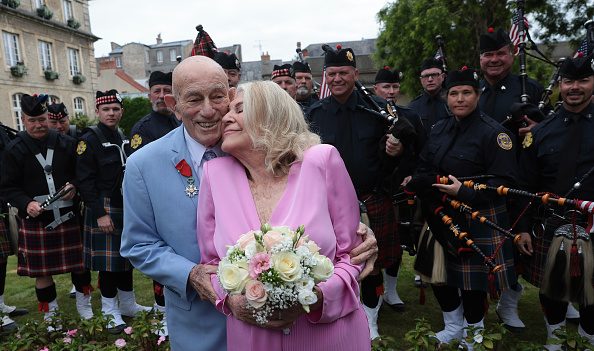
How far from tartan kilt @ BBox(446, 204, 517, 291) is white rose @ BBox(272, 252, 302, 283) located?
2495 mm

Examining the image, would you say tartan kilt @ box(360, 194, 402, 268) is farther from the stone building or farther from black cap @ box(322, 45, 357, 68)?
the stone building

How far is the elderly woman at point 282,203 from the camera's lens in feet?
6.00

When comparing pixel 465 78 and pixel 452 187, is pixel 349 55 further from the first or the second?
pixel 452 187

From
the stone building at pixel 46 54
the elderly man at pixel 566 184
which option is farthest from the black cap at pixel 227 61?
the stone building at pixel 46 54

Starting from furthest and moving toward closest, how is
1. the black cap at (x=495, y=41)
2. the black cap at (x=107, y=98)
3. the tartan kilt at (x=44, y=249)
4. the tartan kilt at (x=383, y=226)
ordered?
the black cap at (x=107, y=98), the tartan kilt at (x=44, y=249), the black cap at (x=495, y=41), the tartan kilt at (x=383, y=226)

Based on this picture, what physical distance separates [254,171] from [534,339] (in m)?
3.62

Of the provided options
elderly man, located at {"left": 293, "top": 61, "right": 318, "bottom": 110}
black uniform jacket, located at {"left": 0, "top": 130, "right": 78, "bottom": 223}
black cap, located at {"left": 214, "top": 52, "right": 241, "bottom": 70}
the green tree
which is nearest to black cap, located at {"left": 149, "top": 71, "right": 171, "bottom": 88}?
black cap, located at {"left": 214, "top": 52, "right": 241, "bottom": 70}

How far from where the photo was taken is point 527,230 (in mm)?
3830

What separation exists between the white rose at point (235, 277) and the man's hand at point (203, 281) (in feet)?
0.97

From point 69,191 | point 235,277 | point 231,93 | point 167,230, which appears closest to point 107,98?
point 69,191

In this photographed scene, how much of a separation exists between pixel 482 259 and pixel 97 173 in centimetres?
399

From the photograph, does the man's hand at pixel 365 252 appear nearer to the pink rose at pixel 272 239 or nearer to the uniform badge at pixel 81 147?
the pink rose at pixel 272 239

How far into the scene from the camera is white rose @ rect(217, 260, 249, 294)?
1561 mm

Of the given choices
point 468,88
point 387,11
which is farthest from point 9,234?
point 387,11
